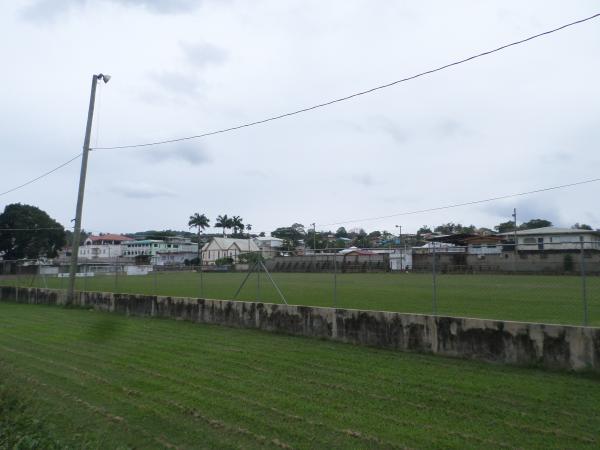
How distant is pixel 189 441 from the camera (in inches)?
202

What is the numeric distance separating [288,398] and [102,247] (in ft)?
415

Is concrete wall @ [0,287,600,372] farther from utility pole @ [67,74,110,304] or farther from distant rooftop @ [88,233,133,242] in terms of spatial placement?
distant rooftop @ [88,233,133,242]

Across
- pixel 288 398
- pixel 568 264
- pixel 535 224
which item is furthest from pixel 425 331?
pixel 535 224

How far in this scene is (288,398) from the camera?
21.5 ft

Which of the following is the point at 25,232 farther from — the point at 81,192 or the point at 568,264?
the point at 568,264

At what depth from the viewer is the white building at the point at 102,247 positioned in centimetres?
11773

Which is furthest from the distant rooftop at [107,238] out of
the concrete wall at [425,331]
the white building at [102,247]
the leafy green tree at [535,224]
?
the concrete wall at [425,331]

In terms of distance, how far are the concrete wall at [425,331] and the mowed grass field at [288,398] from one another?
1.11 ft

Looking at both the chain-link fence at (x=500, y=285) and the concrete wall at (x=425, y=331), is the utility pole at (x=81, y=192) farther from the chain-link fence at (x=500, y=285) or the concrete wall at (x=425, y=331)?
the concrete wall at (x=425, y=331)

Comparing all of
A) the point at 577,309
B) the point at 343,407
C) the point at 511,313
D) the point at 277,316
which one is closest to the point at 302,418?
the point at 343,407

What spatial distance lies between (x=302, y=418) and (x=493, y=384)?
119 inches

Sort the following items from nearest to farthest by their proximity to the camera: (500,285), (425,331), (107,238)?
(425,331) → (500,285) → (107,238)

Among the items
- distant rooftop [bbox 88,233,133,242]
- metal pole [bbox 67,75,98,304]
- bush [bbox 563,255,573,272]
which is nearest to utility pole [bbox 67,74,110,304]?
metal pole [bbox 67,75,98,304]

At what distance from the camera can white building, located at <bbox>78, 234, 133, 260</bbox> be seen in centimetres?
11773
